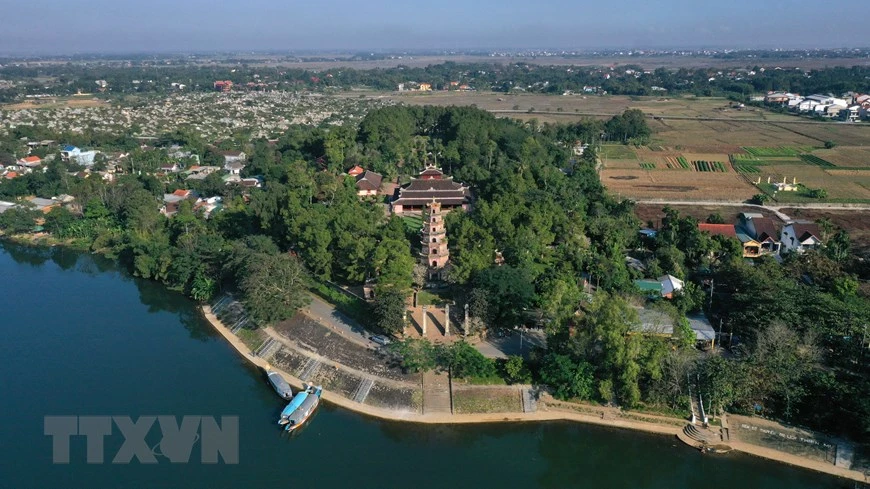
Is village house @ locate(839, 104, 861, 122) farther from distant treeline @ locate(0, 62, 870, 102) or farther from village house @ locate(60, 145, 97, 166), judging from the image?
village house @ locate(60, 145, 97, 166)

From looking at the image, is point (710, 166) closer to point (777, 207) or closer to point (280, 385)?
point (777, 207)

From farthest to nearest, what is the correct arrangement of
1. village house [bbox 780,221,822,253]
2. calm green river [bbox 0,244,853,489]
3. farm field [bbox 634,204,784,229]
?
farm field [bbox 634,204,784,229], village house [bbox 780,221,822,253], calm green river [bbox 0,244,853,489]

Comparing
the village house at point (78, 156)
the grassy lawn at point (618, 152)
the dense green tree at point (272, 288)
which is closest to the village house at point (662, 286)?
the dense green tree at point (272, 288)

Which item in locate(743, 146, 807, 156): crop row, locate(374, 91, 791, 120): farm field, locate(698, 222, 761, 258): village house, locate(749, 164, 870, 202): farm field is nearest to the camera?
locate(698, 222, 761, 258): village house

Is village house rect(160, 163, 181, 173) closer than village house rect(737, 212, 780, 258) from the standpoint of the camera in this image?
No

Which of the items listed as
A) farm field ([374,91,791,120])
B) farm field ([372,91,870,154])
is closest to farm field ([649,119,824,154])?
farm field ([372,91,870,154])

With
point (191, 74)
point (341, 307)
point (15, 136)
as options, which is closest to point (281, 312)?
point (341, 307)

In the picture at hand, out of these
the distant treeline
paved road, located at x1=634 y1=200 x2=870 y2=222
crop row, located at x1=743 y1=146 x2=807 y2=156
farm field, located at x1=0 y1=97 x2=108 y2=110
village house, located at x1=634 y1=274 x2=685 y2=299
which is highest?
the distant treeline

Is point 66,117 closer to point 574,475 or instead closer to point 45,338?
point 45,338
